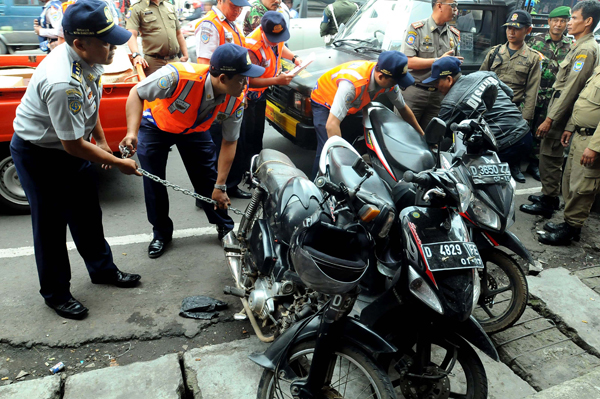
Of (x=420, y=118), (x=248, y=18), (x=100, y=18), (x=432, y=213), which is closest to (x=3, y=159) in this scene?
(x=100, y=18)

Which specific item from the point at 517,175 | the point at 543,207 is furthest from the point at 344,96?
the point at 517,175

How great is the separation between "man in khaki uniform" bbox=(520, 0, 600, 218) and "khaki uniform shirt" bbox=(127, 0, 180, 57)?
14.0 ft

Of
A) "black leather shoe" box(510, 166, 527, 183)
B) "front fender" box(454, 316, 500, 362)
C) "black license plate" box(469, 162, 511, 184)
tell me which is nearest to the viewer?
"front fender" box(454, 316, 500, 362)

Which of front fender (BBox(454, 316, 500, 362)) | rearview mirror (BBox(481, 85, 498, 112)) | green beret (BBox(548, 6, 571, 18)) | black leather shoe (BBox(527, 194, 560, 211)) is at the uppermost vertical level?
green beret (BBox(548, 6, 571, 18))

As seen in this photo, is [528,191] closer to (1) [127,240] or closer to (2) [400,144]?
(2) [400,144]

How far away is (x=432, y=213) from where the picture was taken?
2.30m

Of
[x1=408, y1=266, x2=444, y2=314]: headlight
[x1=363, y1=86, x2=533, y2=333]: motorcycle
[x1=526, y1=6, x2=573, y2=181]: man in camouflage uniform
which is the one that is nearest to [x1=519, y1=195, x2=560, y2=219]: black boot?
[x1=526, y1=6, x2=573, y2=181]: man in camouflage uniform

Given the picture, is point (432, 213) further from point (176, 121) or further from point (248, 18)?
point (248, 18)

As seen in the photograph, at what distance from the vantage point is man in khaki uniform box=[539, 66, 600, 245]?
407cm

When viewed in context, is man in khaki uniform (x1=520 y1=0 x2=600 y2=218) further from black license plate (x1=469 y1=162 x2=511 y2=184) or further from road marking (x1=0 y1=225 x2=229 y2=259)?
road marking (x1=0 y1=225 x2=229 y2=259)

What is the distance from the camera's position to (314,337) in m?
2.10

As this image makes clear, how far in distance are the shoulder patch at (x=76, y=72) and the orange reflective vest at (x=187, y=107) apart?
0.60m

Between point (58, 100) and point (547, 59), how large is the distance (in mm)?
5735

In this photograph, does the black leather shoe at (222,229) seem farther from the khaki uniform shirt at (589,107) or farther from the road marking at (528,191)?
the road marking at (528,191)
